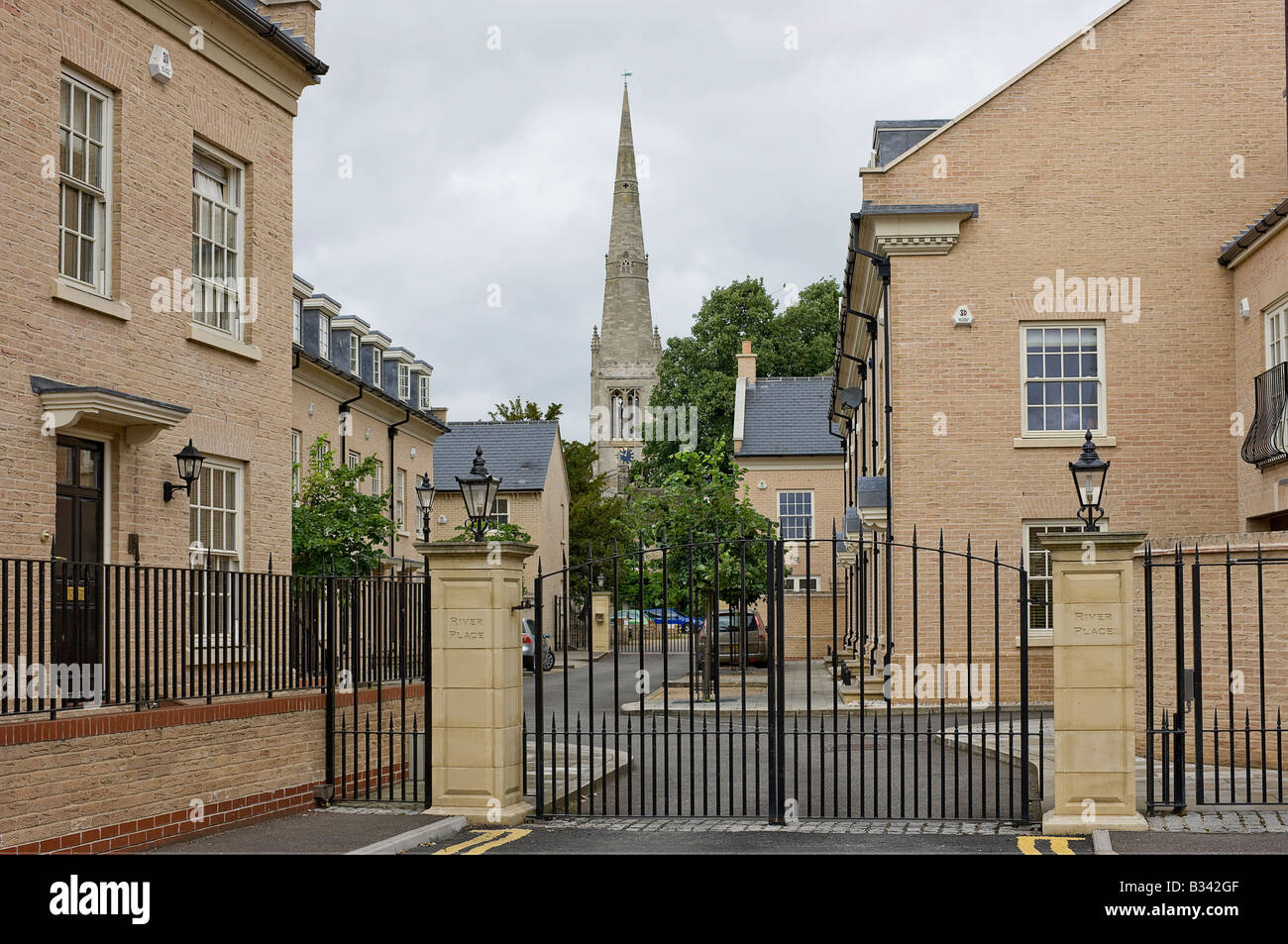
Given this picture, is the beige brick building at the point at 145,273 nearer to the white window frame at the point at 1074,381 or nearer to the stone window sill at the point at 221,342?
the stone window sill at the point at 221,342

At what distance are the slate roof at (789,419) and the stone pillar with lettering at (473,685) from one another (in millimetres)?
38777

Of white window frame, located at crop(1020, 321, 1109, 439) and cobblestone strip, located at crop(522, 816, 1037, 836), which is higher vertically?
white window frame, located at crop(1020, 321, 1109, 439)

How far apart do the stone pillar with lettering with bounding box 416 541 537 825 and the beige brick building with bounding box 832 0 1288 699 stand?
1212 centimetres

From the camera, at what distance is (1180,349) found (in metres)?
22.7

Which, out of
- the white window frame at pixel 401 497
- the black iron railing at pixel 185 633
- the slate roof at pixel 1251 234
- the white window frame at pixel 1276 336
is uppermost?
→ the slate roof at pixel 1251 234

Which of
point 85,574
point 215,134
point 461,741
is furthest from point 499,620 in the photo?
point 215,134

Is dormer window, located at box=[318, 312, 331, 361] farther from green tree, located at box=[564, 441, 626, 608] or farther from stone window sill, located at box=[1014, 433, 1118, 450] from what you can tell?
green tree, located at box=[564, 441, 626, 608]

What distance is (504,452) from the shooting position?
54.6m

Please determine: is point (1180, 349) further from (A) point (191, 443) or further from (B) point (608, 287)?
(B) point (608, 287)

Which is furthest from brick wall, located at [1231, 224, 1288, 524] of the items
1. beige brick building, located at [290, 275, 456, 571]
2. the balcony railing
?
beige brick building, located at [290, 275, 456, 571]

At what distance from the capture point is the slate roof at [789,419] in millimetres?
51125

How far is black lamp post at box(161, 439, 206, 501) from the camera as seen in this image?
1431 cm

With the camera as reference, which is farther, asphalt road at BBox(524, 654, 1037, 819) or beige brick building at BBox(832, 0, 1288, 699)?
beige brick building at BBox(832, 0, 1288, 699)

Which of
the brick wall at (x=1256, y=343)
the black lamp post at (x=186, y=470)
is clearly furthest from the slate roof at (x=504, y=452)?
the black lamp post at (x=186, y=470)
